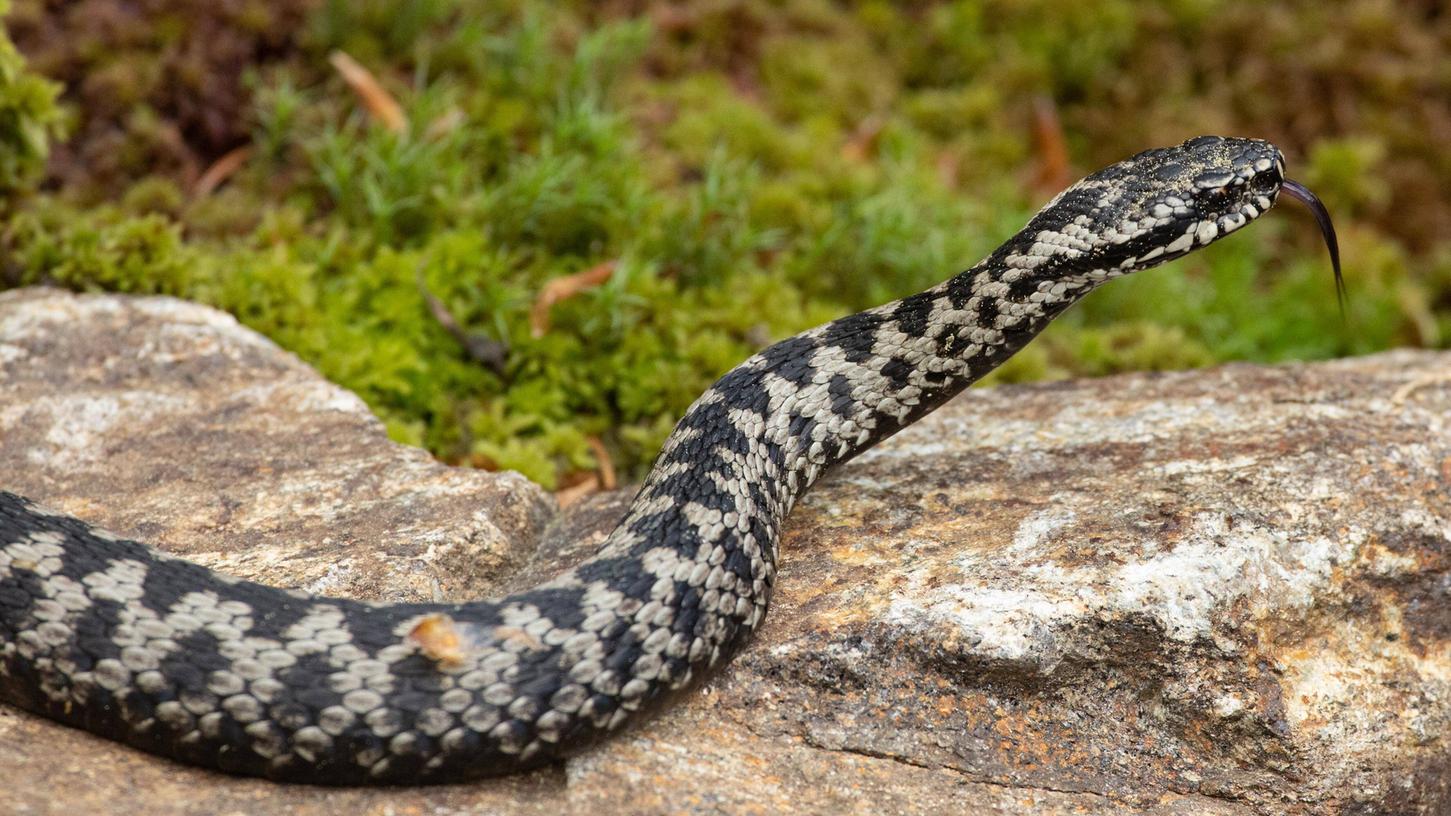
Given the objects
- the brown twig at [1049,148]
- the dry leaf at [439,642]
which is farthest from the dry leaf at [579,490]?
the brown twig at [1049,148]

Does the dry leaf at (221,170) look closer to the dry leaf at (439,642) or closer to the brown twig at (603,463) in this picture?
the brown twig at (603,463)

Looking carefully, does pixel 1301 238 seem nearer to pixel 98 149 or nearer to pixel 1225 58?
pixel 1225 58

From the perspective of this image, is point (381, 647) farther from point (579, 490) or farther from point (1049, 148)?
point (1049, 148)

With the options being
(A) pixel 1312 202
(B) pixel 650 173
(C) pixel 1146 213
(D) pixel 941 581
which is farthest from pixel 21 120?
(A) pixel 1312 202

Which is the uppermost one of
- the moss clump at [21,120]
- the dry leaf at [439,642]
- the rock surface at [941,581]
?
the moss clump at [21,120]

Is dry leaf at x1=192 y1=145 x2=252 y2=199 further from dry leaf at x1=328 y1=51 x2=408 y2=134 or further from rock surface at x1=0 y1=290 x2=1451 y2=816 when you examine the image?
rock surface at x1=0 y1=290 x2=1451 y2=816

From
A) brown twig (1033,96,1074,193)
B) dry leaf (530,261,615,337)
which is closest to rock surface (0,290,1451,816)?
dry leaf (530,261,615,337)

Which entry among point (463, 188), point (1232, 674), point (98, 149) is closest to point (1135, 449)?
point (1232, 674)
